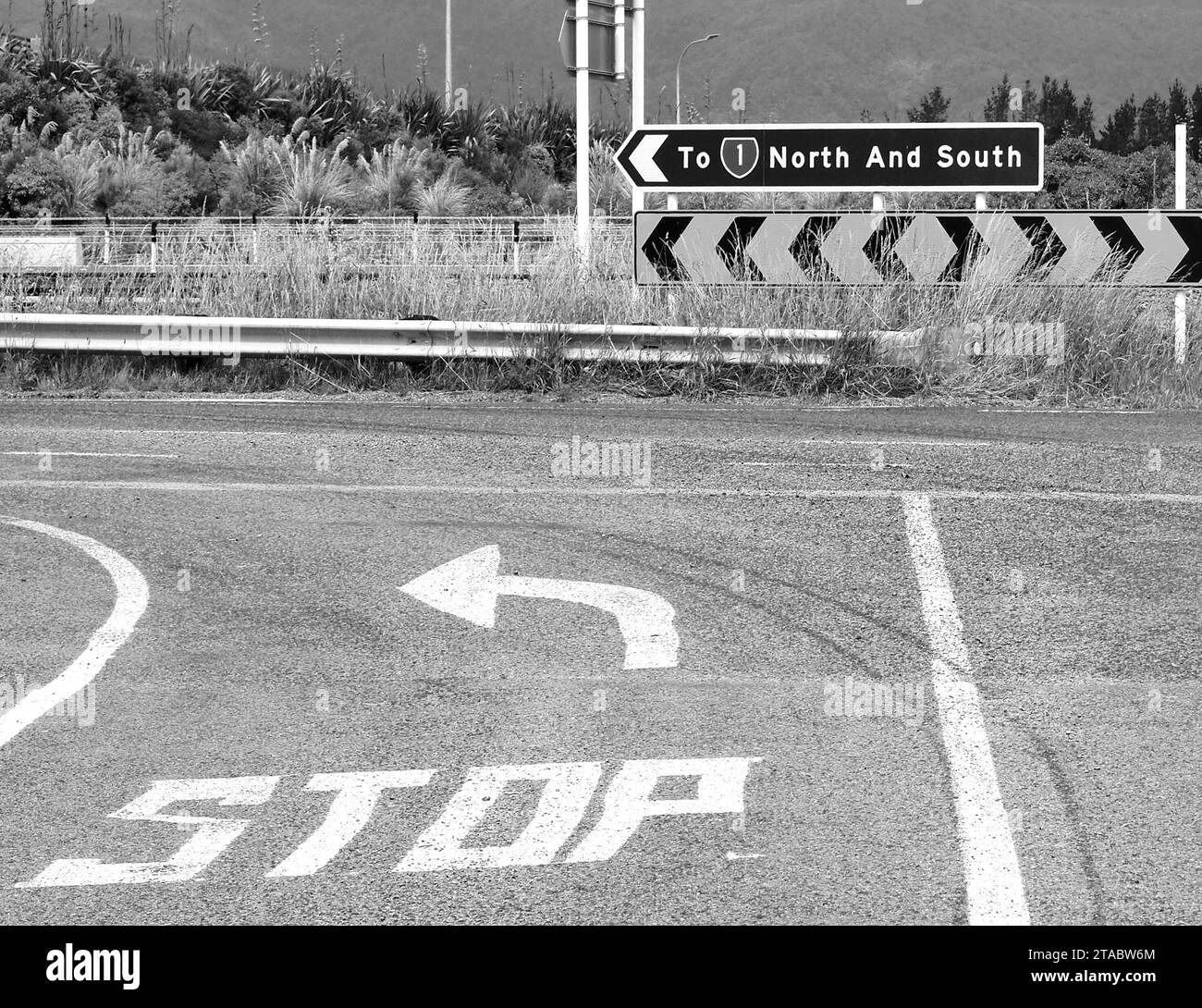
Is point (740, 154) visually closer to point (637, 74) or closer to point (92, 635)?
point (637, 74)

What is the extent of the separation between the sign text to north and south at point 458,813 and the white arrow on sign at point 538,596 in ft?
3.94

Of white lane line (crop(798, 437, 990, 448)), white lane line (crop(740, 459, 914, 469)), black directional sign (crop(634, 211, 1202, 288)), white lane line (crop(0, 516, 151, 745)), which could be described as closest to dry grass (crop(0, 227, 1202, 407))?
black directional sign (crop(634, 211, 1202, 288))

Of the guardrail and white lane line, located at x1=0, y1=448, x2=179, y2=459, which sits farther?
the guardrail

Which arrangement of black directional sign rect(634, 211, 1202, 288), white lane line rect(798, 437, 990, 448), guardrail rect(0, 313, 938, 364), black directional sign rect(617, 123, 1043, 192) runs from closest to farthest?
white lane line rect(798, 437, 990, 448)
guardrail rect(0, 313, 938, 364)
black directional sign rect(634, 211, 1202, 288)
black directional sign rect(617, 123, 1043, 192)

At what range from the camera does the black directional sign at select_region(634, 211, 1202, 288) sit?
45.6 ft

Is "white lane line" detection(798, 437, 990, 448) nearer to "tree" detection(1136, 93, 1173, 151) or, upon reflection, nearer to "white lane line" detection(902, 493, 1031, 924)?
"white lane line" detection(902, 493, 1031, 924)

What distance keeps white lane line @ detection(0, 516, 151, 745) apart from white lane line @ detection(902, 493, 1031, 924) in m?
2.97

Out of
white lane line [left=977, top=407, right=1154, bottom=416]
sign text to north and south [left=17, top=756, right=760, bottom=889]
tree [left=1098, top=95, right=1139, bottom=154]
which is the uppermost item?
tree [left=1098, top=95, right=1139, bottom=154]

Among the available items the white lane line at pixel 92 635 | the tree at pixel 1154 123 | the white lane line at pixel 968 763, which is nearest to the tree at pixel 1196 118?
the tree at pixel 1154 123

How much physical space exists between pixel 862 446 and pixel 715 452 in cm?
91

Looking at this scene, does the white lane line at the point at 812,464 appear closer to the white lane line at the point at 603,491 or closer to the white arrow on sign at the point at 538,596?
the white lane line at the point at 603,491

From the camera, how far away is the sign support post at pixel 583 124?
647 inches
